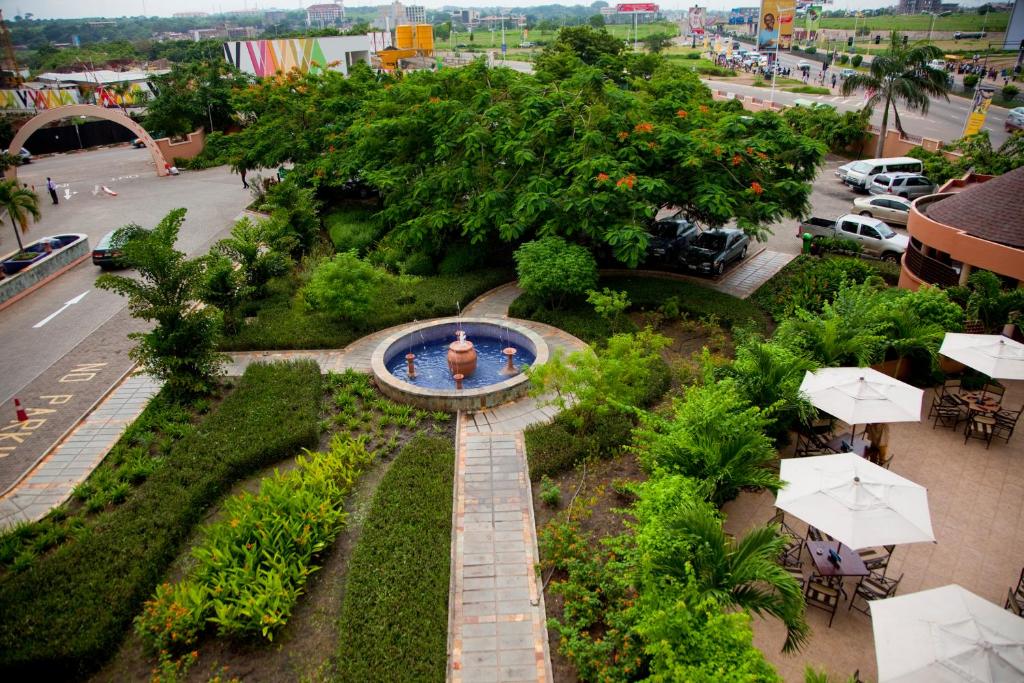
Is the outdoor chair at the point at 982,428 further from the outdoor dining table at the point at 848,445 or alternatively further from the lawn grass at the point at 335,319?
the lawn grass at the point at 335,319

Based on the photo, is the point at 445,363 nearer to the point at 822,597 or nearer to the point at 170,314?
the point at 170,314

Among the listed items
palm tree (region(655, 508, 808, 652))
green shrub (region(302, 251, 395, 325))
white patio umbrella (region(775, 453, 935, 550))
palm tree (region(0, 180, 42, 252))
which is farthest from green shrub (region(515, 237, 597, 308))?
palm tree (region(0, 180, 42, 252))

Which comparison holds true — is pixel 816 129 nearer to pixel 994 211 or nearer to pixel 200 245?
pixel 994 211

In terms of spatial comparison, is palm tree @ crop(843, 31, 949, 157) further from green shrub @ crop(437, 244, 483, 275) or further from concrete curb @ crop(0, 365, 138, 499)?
concrete curb @ crop(0, 365, 138, 499)

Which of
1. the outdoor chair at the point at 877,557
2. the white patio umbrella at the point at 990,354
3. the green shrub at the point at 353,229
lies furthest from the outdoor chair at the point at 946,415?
the green shrub at the point at 353,229

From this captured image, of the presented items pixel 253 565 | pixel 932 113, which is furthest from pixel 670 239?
pixel 932 113

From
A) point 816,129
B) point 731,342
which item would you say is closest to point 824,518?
point 731,342

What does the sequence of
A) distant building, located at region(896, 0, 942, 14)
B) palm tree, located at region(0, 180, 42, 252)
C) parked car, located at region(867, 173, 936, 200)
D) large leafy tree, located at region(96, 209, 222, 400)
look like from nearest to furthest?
large leafy tree, located at region(96, 209, 222, 400), palm tree, located at region(0, 180, 42, 252), parked car, located at region(867, 173, 936, 200), distant building, located at region(896, 0, 942, 14)
